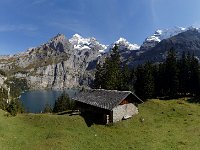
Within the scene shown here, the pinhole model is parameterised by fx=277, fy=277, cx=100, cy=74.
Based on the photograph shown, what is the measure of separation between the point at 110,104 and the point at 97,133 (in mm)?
10191

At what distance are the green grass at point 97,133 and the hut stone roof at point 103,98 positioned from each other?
191 inches

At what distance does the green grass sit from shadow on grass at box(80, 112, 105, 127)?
5.02 ft

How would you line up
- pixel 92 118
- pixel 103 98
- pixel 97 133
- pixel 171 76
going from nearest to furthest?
pixel 97 133, pixel 92 118, pixel 103 98, pixel 171 76

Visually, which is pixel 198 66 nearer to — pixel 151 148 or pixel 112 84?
pixel 112 84

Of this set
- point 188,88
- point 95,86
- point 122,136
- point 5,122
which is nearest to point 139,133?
point 122,136

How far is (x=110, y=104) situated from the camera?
60094mm

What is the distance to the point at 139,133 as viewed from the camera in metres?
52.4

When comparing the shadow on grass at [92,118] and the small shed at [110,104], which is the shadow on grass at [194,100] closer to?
the small shed at [110,104]

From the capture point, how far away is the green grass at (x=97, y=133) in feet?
141

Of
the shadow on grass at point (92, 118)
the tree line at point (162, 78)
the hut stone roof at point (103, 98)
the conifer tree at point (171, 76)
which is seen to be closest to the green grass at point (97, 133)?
the shadow on grass at point (92, 118)

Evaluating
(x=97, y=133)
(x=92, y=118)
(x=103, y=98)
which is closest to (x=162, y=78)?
(x=103, y=98)

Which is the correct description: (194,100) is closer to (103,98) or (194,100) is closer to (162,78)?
(162,78)

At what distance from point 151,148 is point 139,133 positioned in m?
9.76

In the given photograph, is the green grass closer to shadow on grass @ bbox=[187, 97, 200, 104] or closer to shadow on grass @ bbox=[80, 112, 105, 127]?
shadow on grass @ bbox=[80, 112, 105, 127]
